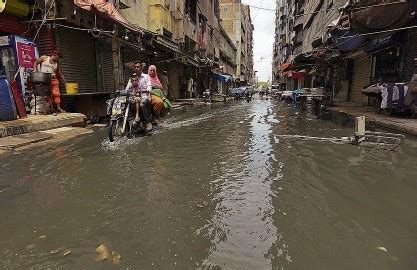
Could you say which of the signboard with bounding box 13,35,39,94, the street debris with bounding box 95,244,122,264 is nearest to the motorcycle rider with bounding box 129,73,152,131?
the signboard with bounding box 13,35,39,94

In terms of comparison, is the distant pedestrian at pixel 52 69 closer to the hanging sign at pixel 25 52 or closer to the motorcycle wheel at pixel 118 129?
the hanging sign at pixel 25 52

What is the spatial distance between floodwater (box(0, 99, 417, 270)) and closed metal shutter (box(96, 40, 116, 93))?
931 cm

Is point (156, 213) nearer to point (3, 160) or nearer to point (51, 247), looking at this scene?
point (51, 247)

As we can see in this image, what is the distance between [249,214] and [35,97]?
871 cm

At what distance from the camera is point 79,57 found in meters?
13.5

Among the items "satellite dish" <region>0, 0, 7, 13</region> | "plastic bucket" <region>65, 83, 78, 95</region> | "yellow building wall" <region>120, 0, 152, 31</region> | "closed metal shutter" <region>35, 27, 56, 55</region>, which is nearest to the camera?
"satellite dish" <region>0, 0, 7, 13</region>

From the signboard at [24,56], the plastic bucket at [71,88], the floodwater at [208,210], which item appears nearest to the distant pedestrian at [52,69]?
the signboard at [24,56]

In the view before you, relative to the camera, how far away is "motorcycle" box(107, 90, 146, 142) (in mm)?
7879

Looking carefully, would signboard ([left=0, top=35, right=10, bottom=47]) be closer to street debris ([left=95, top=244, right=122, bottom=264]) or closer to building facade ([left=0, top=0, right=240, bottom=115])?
building facade ([left=0, top=0, right=240, bottom=115])

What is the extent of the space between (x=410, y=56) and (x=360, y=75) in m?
6.97

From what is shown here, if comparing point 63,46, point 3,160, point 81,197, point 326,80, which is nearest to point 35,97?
point 63,46

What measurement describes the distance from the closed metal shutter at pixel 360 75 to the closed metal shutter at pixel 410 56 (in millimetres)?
4513

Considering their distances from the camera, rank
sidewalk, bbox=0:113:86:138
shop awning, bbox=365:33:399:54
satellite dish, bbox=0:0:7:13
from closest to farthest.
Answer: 1. sidewalk, bbox=0:113:86:138
2. satellite dish, bbox=0:0:7:13
3. shop awning, bbox=365:33:399:54

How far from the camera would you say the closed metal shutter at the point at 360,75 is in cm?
1842
